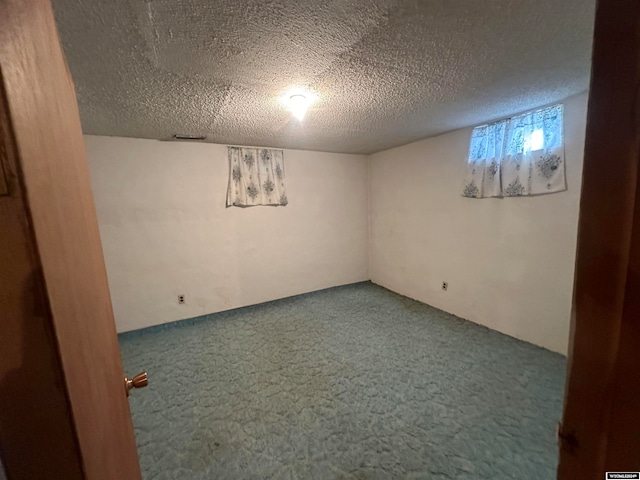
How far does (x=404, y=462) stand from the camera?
132 centimetres

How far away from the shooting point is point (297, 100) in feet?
5.98

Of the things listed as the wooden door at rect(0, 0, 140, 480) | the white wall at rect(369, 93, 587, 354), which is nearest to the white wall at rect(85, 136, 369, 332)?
the white wall at rect(369, 93, 587, 354)

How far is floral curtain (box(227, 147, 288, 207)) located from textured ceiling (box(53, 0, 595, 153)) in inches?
35.2

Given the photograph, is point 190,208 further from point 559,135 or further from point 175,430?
point 559,135

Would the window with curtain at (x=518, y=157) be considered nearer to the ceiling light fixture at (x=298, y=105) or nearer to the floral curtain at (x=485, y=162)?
the floral curtain at (x=485, y=162)

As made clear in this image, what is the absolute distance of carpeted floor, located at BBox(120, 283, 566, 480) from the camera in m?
1.33

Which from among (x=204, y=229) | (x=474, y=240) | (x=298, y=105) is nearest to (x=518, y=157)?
(x=474, y=240)

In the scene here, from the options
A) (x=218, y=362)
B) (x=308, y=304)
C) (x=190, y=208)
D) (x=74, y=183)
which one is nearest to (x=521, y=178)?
(x=308, y=304)

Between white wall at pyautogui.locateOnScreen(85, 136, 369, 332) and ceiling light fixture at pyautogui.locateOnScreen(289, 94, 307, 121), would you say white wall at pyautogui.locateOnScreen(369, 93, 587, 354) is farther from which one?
ceiling light fixture at pyautogui.locateOnScreen(289, 94, 307, 121)

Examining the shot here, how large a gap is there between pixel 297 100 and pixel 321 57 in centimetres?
57

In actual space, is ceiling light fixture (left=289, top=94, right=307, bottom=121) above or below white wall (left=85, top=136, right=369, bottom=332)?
above

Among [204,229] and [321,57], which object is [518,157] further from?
[204,229]

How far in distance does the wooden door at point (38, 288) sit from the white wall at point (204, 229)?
2.66 metres

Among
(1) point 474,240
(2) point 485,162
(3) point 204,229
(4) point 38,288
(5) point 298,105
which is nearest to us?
(4) point 38,288
